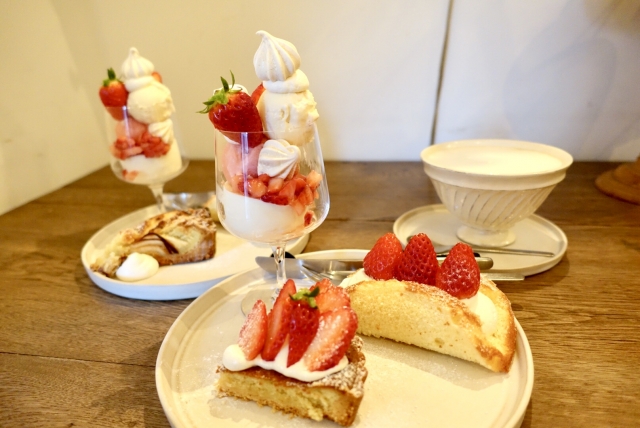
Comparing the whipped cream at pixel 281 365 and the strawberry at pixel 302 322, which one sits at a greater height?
the strawberry at pixel 302 322

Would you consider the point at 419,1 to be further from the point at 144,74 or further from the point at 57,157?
the point at 57,157

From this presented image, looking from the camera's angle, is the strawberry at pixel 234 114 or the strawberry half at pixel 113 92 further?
the strawberry half at pixel 113 92

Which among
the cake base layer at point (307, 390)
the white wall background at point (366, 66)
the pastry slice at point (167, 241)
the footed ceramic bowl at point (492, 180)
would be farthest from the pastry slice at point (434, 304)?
the white wall background at point (366, 66)

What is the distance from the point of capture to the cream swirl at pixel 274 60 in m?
0.80

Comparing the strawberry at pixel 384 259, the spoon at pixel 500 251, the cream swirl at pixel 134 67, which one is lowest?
the spoon at pixel 500 251

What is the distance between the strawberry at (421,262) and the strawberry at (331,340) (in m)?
0.23

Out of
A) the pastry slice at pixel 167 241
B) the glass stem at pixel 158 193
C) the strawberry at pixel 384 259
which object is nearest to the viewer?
the strawberry at pixel 384 259

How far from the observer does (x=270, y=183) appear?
0.79m

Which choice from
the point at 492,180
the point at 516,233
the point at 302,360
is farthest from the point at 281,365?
the point at 516,233

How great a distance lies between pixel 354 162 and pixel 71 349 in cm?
143

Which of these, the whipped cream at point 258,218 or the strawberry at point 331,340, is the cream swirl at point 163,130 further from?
the strawberry at point 331,340

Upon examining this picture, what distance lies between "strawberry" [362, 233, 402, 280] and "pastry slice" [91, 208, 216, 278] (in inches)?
20.5

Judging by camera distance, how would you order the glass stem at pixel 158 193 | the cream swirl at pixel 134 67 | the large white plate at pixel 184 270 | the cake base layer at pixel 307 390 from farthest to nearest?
the glass stem at pixel 158 193 → the cream swirl at pixel 134 67 → the large white plate at pixel 184 270 → the cake base layer at pixel 307 390

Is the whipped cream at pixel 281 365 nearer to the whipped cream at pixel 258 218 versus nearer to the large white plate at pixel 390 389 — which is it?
the large white plate at pixel 390 389
